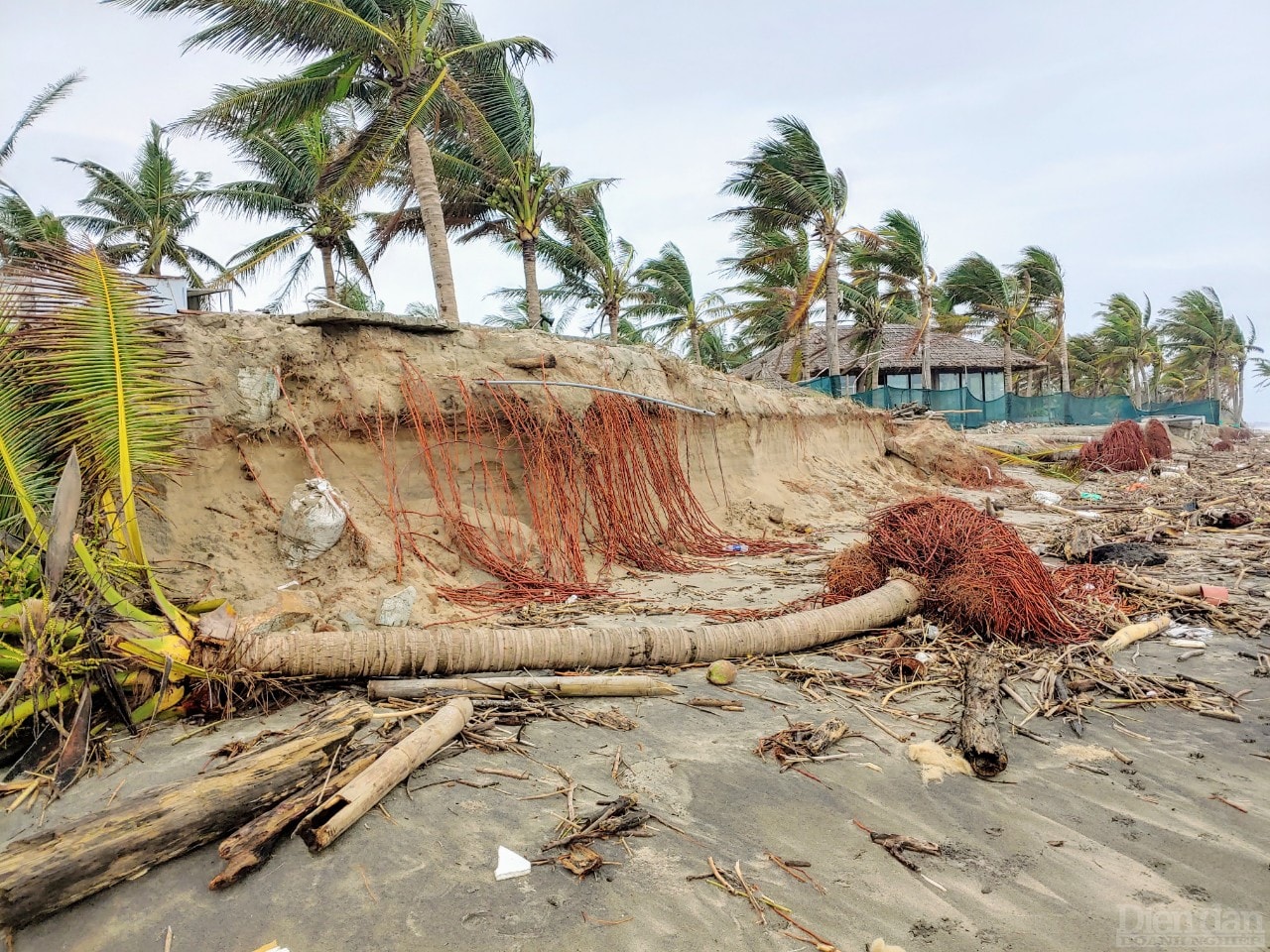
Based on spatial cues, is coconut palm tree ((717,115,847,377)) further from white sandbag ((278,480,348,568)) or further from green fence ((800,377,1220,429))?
white sandbag ((278,480,348,568))

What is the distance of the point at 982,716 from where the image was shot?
341 cm

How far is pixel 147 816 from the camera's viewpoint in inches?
90.0

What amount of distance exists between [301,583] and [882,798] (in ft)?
13.4

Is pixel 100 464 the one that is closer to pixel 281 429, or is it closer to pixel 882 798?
pixel 281 429

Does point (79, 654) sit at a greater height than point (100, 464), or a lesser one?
lesser

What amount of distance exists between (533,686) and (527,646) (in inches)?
13.0

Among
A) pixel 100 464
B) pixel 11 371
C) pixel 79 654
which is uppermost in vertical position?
pixel 11 371

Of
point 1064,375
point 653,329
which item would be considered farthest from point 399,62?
point 1064,375

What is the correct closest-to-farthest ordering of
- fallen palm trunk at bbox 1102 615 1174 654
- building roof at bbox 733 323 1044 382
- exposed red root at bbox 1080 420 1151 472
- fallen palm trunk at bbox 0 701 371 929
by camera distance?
1. fallen palm trunk at bbox 0 701 371 929
2. fallen palm trunk at bbox 1102 615 1174 654
3. exposed red root at bbox 1080 420 1151 472
4. building roof at bbox 733 323 1044 382

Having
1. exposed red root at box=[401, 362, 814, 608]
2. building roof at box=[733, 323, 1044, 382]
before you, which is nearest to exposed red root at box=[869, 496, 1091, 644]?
exposed red root at box=[401, 362, 814, 608]

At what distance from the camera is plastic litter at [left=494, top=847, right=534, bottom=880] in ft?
7.53

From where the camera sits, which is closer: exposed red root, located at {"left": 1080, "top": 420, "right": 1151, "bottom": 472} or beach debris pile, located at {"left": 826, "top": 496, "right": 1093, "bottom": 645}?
beach debris pile, located at {"left": 826, "top": 496, "right": 1093, "bottom": 645}

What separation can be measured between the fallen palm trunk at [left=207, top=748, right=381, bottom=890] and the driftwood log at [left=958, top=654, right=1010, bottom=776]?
8.75 feet

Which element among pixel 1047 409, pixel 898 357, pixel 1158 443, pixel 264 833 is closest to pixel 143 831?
pixel 264 833
